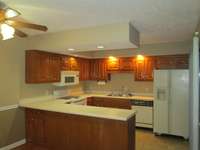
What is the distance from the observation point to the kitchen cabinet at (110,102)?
17.4 feet

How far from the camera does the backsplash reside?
5.62m

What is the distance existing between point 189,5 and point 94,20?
1.36 meters

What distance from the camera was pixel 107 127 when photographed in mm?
3051

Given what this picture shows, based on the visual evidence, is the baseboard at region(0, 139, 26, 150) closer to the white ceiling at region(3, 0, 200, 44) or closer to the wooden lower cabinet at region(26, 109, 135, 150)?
the wooden lower cabinet at region(26, 109, 135, 150)

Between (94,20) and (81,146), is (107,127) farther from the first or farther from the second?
(94,20)

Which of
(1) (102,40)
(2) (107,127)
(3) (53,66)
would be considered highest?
(1) (102,40)

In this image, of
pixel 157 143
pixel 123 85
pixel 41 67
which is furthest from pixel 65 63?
pixel 157 143

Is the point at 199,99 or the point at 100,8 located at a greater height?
the point at 100,8

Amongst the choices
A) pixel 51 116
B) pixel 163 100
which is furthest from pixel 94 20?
pixel 163 100

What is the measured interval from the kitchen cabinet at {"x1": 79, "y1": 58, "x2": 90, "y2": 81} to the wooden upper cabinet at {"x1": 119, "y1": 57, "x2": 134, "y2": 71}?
45.9 inches

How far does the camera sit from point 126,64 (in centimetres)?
565

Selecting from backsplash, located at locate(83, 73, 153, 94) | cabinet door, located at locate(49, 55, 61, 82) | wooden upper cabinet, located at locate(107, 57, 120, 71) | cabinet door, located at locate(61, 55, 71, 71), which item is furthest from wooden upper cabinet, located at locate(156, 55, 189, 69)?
cabinet door, located at locate(49, 55, 61, 82)

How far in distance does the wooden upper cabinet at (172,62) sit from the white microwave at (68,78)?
7.92 ft

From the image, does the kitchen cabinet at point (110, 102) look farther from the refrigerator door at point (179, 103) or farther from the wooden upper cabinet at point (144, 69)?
the refrigerator door at point (179, 103)
